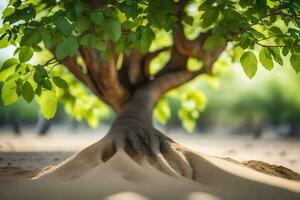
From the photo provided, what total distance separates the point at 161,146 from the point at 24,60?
2.24 metres

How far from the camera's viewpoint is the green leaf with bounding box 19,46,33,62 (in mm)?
3021

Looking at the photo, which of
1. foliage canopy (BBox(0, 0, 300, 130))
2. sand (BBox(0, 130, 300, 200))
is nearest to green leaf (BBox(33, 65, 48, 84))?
foliage canopy (BBox(0, 0, 300, 130))

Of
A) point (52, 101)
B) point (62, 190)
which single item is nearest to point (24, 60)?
point (52, 101)

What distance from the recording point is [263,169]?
15.2 feet

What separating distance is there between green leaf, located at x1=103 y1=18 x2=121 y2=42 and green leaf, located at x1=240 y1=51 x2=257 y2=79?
34.9 inches

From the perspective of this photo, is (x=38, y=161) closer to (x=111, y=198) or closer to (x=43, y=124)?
(x=111, y=198)

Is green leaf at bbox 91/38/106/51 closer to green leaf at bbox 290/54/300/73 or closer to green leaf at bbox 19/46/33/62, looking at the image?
green leaf at bbox 19/46/33/62

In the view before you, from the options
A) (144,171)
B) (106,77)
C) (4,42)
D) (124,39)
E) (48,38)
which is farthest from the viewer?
(106,77)

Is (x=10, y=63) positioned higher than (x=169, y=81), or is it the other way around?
(x=10, y=63)

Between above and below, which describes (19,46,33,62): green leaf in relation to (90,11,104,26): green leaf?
below

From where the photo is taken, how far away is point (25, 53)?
9.95ft

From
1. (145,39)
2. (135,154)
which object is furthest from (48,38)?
(135,154)

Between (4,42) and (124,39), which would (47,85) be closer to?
(4,42)

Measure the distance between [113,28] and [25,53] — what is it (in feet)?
2.22
